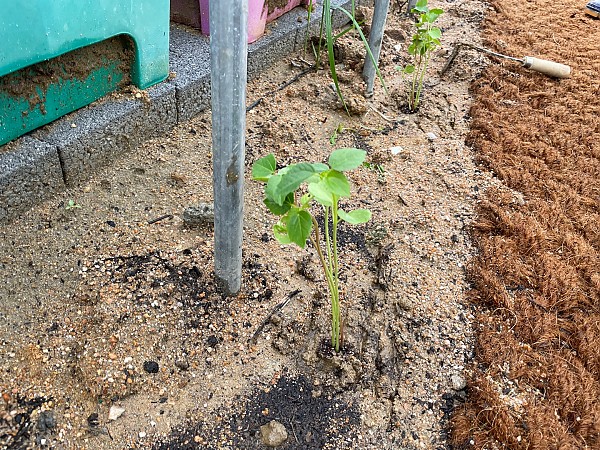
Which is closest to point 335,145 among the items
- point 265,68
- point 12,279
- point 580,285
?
point 265,68

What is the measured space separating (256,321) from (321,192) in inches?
21.4

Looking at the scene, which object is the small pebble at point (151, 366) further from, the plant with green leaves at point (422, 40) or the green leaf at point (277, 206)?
the plant with green leaves at point (422, 40)

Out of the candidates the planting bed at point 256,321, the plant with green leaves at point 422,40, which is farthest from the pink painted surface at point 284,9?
the planting bed at point 256,321

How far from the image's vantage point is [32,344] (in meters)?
1.20

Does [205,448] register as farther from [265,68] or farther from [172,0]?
[172,0]

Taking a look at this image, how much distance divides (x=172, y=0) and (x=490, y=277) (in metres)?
1.81

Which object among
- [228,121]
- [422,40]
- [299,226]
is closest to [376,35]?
[422,40]

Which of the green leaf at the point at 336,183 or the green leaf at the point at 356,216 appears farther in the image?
the green leaf at the point at 356,216

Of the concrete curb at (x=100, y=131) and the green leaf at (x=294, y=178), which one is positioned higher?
the green leaf at (x=294, y=178)

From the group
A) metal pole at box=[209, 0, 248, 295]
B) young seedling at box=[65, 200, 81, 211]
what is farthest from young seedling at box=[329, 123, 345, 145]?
young seedling at box=[65, 200, 81, 211]

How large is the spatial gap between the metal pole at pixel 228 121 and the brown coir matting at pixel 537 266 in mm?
698

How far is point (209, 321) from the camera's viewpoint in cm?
131

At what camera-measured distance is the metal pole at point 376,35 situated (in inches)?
83.2

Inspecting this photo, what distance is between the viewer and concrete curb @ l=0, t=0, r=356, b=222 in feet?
4.75
